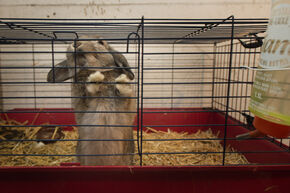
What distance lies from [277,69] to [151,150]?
A: 1627 mm

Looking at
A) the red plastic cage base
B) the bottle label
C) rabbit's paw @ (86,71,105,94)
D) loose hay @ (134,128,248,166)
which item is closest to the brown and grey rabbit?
rabbit's paw @ (86,71,105,94)

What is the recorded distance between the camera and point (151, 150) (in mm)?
2100

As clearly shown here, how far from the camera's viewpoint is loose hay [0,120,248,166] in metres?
1.86

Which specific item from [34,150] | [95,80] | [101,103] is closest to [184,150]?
[101,103]

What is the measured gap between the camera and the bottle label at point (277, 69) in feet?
2.04

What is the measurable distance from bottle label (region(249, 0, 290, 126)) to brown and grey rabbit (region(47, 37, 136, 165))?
3.10ft

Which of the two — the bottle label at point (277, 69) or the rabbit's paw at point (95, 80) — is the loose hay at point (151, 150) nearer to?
the rabbit's paw at point (95, 80)
